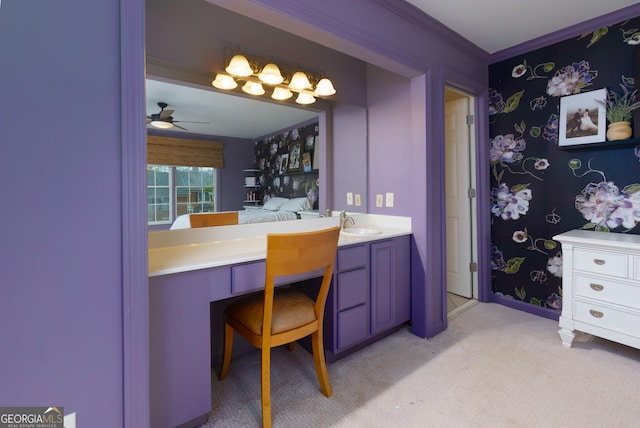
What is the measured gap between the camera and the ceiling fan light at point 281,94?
206 centimetres

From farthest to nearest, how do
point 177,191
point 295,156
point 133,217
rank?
point 295,156, point 177,191, point 133,217

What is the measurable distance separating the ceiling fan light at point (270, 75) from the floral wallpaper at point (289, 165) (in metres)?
0.36

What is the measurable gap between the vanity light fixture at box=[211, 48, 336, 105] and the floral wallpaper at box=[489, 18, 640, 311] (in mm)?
1747

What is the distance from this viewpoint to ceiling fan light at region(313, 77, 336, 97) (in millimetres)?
2189

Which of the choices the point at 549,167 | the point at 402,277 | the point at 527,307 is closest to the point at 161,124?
the point at 402,277

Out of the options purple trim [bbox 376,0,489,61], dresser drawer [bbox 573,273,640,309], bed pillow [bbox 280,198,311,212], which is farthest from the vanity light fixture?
dresser drawer [bbox 573,273,640,309]

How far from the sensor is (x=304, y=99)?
2236 mm

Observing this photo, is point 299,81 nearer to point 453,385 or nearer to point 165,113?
point 165,113

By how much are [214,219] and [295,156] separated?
77cm

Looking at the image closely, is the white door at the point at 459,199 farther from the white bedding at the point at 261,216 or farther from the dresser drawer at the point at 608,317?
the white bedding at the point at 261,216

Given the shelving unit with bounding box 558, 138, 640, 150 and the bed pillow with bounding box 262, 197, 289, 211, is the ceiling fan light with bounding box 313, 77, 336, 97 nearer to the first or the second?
the bed pillow with bounding box 262, 197, 289, 211

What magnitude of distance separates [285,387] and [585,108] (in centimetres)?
291

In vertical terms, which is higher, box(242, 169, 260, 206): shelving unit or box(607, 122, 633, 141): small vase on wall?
box(607, 122, 633, 141): small vase on wall

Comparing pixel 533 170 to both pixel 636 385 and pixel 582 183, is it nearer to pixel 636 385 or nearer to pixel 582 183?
pixel 582 183
